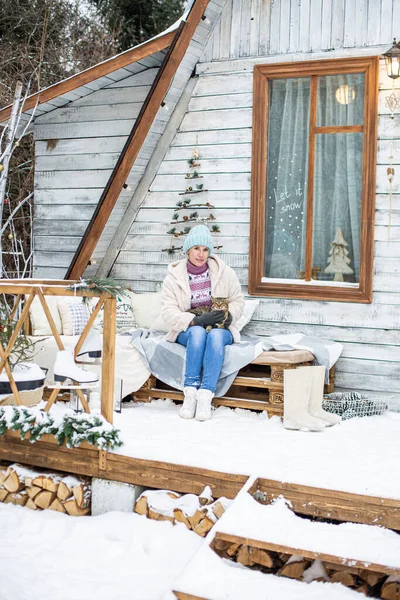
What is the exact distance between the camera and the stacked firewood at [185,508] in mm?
3469

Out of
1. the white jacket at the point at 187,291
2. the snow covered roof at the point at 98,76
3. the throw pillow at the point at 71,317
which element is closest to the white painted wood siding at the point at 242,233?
the snow covered roof at the point at 98,76

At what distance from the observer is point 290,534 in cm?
301

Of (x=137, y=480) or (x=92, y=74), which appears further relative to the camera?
(x=92, y=74)

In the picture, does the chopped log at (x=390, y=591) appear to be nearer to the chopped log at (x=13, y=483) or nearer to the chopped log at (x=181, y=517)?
the chopped log at (x=181, y=517)

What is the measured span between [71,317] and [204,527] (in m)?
2.55

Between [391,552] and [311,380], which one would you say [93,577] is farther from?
[311,380]

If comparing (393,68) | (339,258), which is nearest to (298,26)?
(393,68)

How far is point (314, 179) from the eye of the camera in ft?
17.8

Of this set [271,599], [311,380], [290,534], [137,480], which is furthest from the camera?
[311,380]

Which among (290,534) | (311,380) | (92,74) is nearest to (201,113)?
(92,74)

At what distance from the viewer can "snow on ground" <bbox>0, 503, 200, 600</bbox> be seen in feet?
10.0

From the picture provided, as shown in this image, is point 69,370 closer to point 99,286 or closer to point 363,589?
point 99,286

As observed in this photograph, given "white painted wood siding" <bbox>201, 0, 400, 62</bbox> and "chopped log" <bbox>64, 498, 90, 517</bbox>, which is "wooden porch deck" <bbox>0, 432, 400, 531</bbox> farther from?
"white painted wood siding" <bbox>201, 0, 400, 62</bbox>

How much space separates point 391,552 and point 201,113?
4.04 meters
